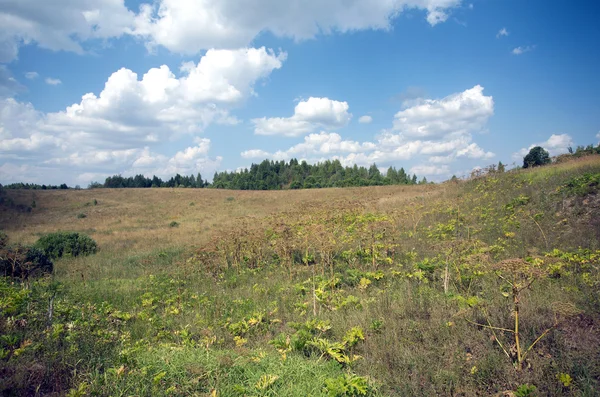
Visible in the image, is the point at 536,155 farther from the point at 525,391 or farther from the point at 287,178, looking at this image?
the point at 287,178

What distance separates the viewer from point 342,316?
209 inches

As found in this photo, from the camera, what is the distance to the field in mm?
3451

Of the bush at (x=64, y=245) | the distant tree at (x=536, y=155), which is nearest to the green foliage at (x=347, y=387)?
the bush at (x=64, y=245)

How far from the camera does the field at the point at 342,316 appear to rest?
3.45 meters

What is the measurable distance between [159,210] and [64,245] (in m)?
19.4

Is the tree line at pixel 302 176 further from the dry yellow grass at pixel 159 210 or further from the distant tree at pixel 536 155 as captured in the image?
the distant tree at pixel 536 155

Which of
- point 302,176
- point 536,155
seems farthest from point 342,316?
point 302,176

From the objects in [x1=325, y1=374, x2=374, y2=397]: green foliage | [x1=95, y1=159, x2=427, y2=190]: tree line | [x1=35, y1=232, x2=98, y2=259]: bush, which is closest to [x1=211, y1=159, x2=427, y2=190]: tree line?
[x1=95, y1=159, x2=427, y2=190]: tree line

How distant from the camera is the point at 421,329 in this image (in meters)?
4.55

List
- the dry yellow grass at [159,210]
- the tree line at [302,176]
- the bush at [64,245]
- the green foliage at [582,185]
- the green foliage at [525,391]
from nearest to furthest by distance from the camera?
the green foliage at [525,391] < the green foliage at [582,185] < the bush at [64,245] < the dry yellow grass at [159,210] < the tree line at [302,176]

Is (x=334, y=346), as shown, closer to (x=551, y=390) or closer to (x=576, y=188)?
(x=551, y=390)

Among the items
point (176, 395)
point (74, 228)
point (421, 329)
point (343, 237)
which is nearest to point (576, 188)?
point (343, 237)

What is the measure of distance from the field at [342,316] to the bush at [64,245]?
2.65 meters

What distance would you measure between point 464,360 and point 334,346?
1570mm
